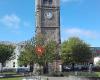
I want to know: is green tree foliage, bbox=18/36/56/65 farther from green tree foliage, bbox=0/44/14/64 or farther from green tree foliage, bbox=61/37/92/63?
green tree foliage, bbox=61/37/92/63

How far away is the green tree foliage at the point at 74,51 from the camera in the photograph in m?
104

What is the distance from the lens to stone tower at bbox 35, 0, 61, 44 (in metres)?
102

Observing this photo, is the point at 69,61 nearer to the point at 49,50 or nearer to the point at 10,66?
the point at 49,50

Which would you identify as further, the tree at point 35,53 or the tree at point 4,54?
the tree at point 4,54

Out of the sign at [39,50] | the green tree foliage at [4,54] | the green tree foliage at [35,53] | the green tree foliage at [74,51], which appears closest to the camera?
the sign at [39,50]

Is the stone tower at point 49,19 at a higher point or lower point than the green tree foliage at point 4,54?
higher

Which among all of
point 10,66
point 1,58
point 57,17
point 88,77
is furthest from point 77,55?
point 88,77

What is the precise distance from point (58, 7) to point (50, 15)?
3184mm

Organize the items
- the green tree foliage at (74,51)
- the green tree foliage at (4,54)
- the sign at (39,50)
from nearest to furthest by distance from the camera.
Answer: the sign at (39,50)
the green tree foliage at (4,54)
the green tree foliage at (74,51)

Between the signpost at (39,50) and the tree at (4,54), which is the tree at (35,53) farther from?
the tree at (4,54)

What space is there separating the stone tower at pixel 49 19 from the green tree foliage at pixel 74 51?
17.2ft

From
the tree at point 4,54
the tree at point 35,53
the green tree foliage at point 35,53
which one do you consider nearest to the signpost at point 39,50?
the tree at point 35,53

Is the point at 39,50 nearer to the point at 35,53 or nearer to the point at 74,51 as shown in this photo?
the point at 35,53

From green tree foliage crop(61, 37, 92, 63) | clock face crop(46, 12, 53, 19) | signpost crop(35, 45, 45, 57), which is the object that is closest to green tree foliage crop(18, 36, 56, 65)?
signpost crop(35, 45, 45, 57)
